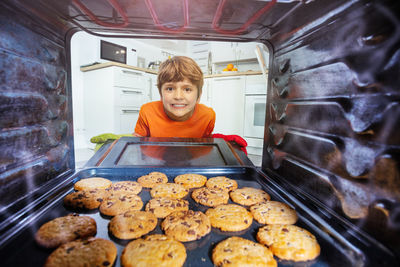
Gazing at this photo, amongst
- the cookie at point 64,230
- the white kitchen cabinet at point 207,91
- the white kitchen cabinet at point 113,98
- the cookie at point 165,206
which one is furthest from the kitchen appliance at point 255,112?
the cookie at point 64,230

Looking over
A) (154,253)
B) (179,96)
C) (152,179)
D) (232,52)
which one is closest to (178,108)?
(179,96)

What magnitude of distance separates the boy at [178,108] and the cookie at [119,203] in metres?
1.13

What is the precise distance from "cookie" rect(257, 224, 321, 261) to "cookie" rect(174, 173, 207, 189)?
320mm

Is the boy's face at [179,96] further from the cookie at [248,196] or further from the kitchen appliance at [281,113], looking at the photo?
the cookie at [248,196]

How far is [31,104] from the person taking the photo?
607mm

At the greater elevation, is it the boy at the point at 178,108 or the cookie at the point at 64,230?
the boy at the point at 178,108

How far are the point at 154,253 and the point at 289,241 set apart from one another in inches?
13.0

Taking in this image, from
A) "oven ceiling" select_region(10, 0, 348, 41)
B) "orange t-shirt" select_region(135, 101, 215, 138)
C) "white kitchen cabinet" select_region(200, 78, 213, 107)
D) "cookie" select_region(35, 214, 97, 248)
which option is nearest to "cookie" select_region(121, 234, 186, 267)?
"cookie" select_region(35, 214, 97, 248)

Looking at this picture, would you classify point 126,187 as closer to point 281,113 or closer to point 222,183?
point 222,183

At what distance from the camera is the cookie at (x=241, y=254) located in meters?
0.46

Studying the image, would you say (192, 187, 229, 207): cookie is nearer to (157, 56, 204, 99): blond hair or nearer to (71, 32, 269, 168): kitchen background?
(157, 56, 204, 99): blond hair

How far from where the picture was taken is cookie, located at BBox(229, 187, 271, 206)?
707 mm

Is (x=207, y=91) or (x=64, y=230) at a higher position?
(x=207, y=91)

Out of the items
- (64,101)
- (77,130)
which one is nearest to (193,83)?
(64,101)
